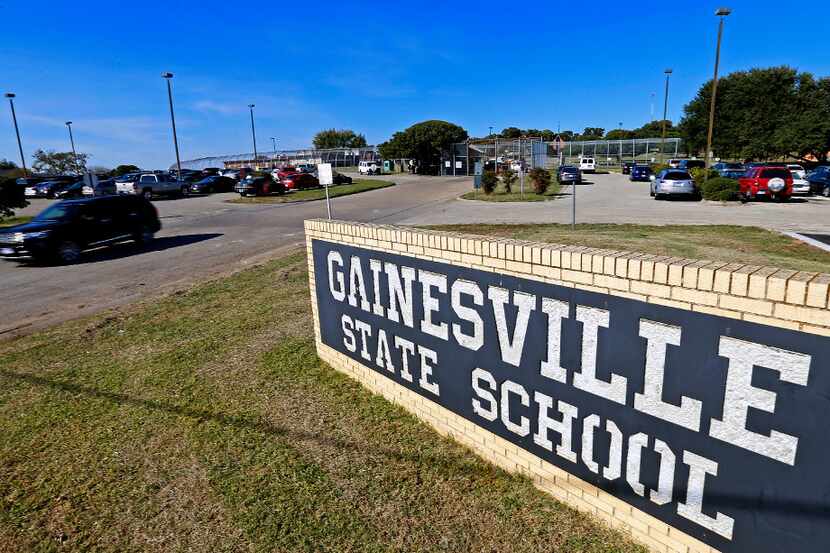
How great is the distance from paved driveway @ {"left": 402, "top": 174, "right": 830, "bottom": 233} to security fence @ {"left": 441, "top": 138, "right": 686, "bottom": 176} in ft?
119

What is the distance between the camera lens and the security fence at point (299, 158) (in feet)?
278

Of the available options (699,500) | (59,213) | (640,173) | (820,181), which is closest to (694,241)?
(699,500)

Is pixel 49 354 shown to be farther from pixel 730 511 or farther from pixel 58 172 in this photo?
pixel 58 172

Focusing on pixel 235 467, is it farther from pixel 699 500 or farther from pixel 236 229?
pixel 236 229

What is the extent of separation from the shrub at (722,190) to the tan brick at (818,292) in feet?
84.3

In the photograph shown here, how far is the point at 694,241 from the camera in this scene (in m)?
13.2

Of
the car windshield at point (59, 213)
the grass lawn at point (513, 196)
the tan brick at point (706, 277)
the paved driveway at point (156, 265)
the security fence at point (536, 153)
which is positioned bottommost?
the paved driveway at point (156, 265)

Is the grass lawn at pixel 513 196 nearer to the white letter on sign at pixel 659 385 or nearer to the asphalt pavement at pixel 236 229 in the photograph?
the asphalt pavement at pixel 236 229

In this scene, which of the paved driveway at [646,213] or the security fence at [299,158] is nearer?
the paved driveway at [646,213]

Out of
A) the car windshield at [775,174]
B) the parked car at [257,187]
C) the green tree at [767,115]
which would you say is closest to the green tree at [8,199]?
the parked car at [257,187]

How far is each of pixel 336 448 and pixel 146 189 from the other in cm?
3882

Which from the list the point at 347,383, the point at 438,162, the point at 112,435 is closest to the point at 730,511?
the point at 347,383

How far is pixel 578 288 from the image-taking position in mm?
3465

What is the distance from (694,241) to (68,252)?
1711 cm
